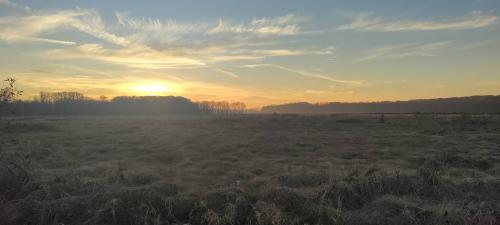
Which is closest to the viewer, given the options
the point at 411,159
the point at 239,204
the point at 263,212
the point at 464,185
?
the point at 263,212

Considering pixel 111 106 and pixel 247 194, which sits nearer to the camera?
pixel 247 194

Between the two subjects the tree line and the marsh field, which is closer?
the marsh field

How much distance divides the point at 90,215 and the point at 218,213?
115 inches

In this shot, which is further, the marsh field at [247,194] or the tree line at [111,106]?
the tree line at [111,106]

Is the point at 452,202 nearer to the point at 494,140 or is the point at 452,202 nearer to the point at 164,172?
the point at 164,172

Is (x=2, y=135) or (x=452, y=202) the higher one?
(x=2, y=135)

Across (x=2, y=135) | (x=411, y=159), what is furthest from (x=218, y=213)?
(x=411, y=159)

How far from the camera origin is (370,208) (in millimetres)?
9609

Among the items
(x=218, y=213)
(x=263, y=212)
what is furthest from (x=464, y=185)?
(x=218, y=213)

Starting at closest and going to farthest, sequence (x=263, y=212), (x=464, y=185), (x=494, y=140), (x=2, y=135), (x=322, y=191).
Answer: (x=263, y=212) < (x=322, y=191) < (x=464, y=185) < (x=2, y=135) < (x=494, y=140)

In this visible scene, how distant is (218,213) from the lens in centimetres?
948

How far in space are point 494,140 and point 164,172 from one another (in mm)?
22064

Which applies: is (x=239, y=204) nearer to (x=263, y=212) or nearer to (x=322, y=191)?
(x=263, y=212)

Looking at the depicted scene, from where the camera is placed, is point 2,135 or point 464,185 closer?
point 464,185
